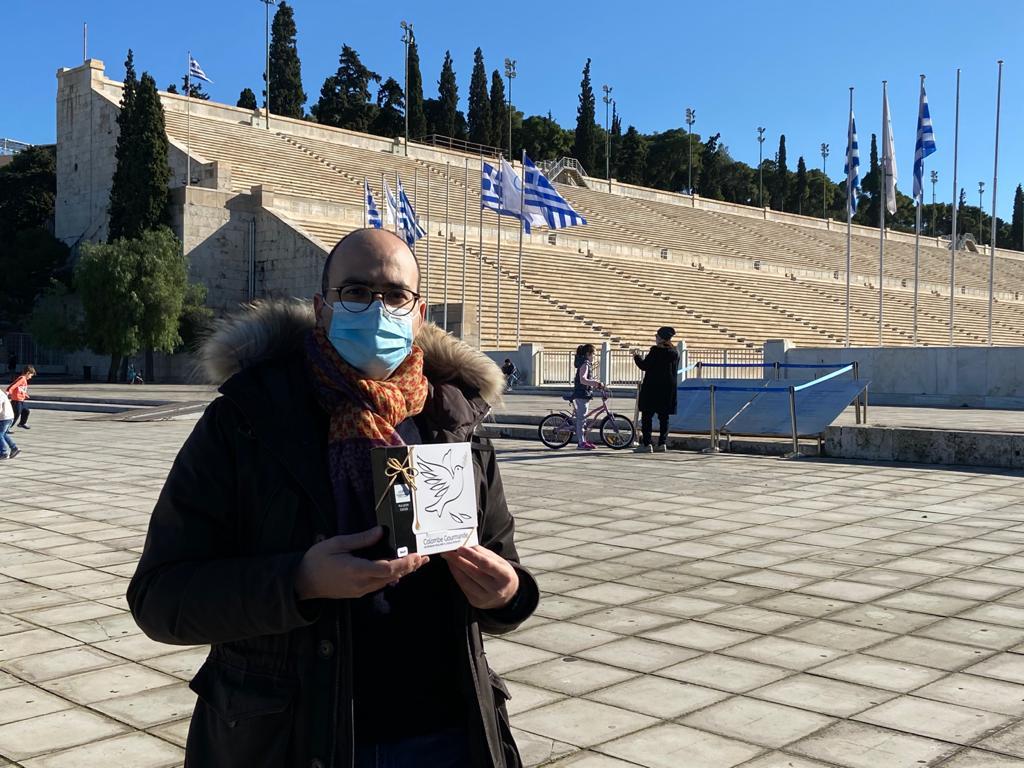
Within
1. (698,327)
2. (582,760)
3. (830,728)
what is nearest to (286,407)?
(582,760)

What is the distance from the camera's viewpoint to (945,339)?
43469 mm

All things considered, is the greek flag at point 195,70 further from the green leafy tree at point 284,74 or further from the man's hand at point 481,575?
the man's hand at point 481,575

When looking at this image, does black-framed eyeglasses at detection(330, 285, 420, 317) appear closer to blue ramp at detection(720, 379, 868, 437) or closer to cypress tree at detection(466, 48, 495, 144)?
blue ramp at detection(720, 379, 868, 437)

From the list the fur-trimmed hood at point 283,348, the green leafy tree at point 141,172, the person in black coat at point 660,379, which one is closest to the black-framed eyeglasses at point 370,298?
the fur-trimmed hood at point 283,348

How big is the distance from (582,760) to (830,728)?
1.02 meters

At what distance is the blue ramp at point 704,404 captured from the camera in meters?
14.7

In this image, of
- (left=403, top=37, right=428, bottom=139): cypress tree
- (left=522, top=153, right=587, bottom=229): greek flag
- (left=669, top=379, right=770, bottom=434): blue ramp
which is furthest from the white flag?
(left=403, top=37, right=428, bottom=139): cypress tree

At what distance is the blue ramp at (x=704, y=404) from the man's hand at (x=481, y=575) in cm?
1284

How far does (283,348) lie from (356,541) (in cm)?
56

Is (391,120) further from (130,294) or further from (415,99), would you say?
(130,294)

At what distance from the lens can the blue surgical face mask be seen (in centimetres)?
214

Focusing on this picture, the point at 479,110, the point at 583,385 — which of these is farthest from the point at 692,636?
the point at 479,110

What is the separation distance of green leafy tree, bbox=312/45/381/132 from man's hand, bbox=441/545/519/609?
71690 mm

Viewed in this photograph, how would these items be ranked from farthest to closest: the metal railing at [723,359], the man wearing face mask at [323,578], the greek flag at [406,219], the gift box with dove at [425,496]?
1. the greek flag at [406,219]
2. the metal railing at [723,359]
3. the man wearing face mask at [323,578]
4. the gift box with dove at [425,496]
